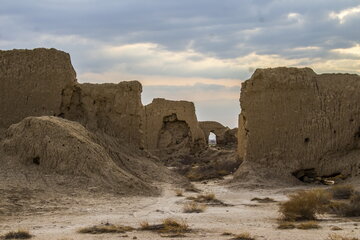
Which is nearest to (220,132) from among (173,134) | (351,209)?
(173,134)

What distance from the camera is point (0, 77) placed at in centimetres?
2150

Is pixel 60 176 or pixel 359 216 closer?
pixel 359 216

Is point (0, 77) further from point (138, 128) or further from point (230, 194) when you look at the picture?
point (230, 194)

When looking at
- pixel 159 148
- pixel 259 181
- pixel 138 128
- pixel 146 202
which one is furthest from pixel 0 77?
pixel 159 148

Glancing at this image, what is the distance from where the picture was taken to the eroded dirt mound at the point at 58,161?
55.9 ft

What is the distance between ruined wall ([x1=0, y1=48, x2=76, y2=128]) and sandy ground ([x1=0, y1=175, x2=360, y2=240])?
244 inches

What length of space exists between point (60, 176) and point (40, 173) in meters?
0.59

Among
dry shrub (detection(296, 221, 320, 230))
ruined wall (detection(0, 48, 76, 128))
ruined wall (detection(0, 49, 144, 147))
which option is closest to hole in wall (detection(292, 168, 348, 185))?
ruined wall (detection(0, 49, 144, 147))

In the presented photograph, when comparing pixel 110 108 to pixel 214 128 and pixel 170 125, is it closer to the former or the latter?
pixel 170 125

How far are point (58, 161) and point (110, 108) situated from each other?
17.7ft

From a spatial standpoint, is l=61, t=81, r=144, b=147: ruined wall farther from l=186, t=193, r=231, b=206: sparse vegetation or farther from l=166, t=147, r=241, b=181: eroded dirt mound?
l=186, t=193, r=231, b=206: sparse vegetation

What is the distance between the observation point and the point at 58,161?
17.9 metres

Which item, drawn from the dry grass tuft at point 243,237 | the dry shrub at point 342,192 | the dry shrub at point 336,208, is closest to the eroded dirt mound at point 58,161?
the dry shrub at point 342,192

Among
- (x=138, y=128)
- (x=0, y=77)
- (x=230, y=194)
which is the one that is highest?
(x=0, y=77)
